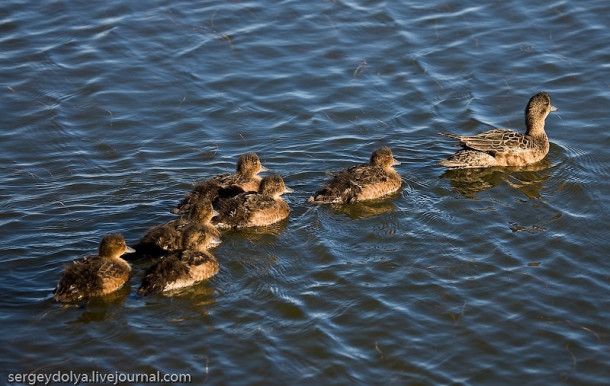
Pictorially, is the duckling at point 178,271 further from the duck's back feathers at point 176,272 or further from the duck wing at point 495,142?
the duck wing at point 495,142

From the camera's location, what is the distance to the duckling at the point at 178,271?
25.1ft

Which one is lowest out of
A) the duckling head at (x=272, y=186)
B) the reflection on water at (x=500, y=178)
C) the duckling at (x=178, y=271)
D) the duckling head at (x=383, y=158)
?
the reflection on water at (x=500, y=178)

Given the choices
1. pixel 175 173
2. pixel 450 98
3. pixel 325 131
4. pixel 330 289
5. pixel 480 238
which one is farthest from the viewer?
pixel 450 98

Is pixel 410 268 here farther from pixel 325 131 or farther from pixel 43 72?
pixel 43 72

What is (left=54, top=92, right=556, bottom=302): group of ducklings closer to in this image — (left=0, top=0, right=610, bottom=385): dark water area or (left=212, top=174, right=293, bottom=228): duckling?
(left=212, top=174, right=293, bottom=228): duckling

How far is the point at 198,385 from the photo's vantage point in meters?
6.64

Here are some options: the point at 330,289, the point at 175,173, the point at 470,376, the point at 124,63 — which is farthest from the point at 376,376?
the point at 124,63

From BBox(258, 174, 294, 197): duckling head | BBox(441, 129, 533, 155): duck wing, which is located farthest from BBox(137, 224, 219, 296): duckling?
BBox(441, 129, 533, 155): duck wing

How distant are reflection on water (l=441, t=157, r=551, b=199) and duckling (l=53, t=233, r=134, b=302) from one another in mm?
3520

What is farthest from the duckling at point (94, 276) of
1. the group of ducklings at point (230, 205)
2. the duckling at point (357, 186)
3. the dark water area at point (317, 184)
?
the duckling at point (357, 186)

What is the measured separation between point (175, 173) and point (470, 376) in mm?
4286

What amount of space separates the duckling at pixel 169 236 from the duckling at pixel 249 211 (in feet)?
1.06

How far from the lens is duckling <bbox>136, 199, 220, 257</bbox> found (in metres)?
8.20

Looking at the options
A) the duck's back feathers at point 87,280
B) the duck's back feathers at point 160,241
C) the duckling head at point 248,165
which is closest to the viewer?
the duck's back feathers at point 87,280
